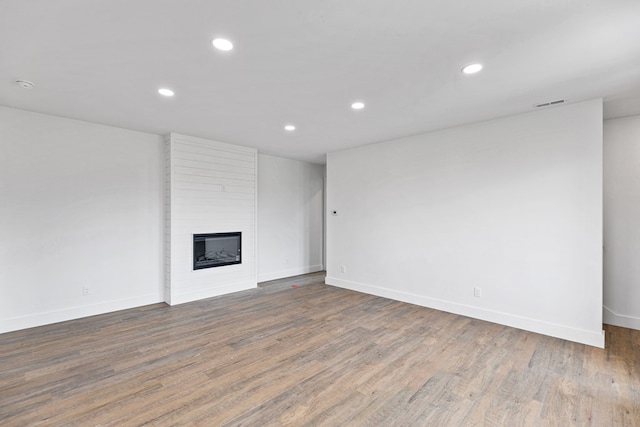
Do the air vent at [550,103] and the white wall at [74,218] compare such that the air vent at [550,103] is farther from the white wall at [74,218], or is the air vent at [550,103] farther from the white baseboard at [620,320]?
the white wall at [74,218]

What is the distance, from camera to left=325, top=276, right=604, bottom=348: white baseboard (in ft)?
10.2

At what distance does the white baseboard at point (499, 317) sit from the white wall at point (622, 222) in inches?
41.0

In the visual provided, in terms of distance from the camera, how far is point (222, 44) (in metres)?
2.11

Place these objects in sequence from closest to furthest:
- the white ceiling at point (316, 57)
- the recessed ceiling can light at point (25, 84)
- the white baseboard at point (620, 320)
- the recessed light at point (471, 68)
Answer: the white ceiling at point (316, 57), the recessed light at point (471, 68), the recessed ceiling can light at point (25, 84), the white baseboard at point (620, 320)

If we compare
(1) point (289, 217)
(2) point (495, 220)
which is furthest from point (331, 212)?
(2) point (495, 220)

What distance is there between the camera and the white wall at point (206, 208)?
4.52 metres

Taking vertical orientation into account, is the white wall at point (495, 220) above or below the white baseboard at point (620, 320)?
above

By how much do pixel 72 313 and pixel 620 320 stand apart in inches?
281

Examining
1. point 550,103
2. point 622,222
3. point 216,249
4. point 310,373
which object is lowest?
point 310,373

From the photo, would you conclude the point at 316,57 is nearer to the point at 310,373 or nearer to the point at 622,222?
the point at 310,373

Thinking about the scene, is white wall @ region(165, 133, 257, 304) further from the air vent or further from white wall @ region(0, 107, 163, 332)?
the air vent

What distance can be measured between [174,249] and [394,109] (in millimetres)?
3835

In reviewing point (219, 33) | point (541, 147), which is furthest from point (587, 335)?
point (219, 33)

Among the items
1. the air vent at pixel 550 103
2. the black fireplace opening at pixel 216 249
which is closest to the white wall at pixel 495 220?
the air vent at pixel 550 103
